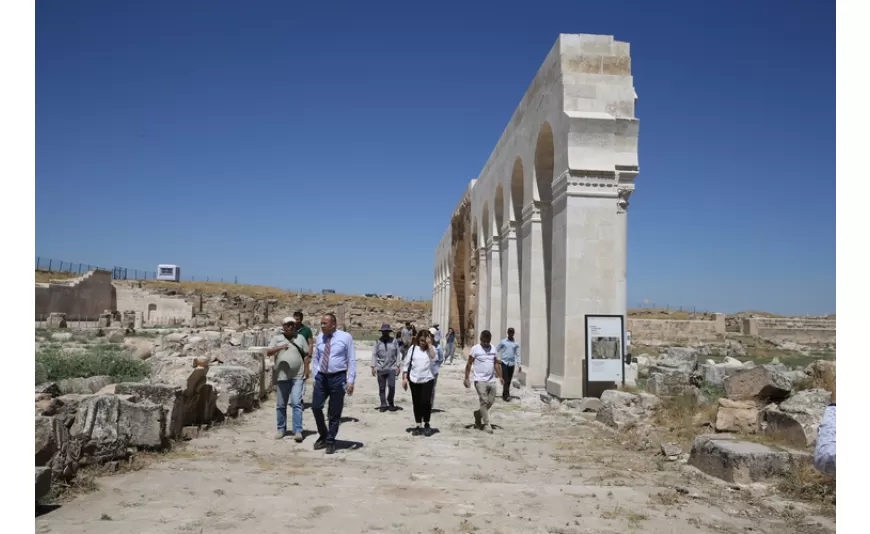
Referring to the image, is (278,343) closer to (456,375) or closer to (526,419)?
(526,419)

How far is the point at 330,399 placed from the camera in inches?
303

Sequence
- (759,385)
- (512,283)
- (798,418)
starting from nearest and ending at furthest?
(798,418)
(759,385)
(512,283)

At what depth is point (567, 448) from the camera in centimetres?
800

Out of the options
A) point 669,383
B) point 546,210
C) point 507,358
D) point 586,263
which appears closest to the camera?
point 669,383

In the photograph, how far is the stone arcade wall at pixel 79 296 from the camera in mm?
34719

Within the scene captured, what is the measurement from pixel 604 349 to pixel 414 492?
21.4 ft

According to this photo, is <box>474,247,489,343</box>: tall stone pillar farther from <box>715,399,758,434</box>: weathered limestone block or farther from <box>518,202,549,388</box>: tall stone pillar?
<box>715,399,758,434</box>: weathered limestone block

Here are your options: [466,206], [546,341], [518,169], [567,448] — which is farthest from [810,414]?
[466,206]

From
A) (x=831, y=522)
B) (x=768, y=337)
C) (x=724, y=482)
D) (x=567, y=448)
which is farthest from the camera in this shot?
(x=768, y=337)

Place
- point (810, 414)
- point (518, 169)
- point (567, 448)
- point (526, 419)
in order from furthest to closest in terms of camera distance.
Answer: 1. point (518, 169)
2. point (526, 419)
3. point (567, 448)
4. point (810, 414)

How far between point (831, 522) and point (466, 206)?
78.2 feet

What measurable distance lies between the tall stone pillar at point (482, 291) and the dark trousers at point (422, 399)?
480 inches

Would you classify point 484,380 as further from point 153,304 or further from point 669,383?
point 153,304

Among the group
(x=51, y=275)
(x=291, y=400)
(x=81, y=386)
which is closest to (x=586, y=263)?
(x=291, y=400)
